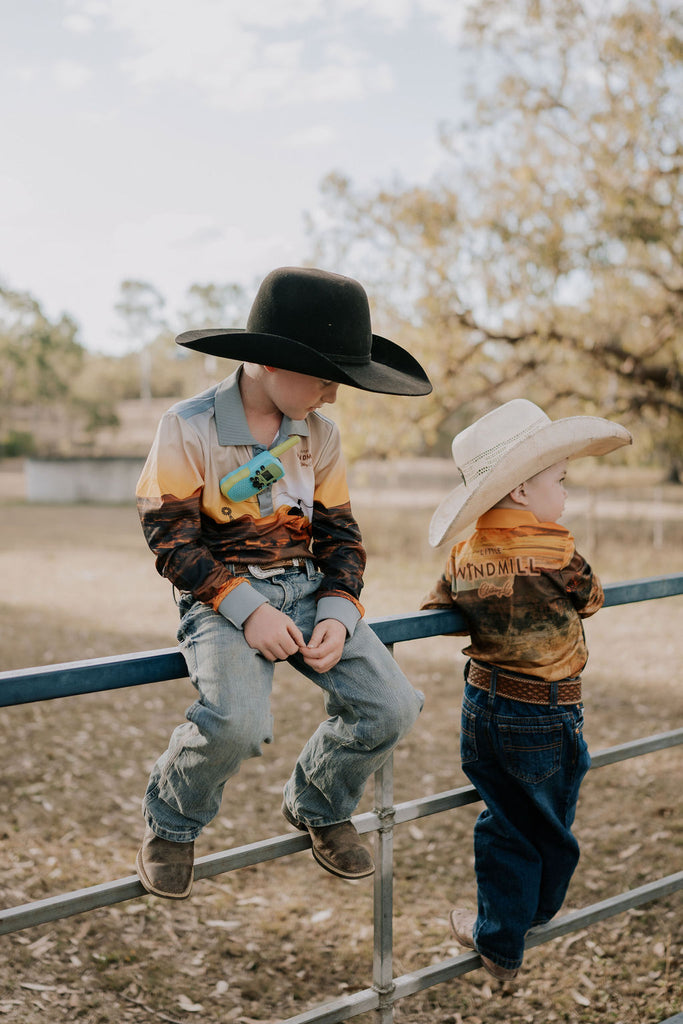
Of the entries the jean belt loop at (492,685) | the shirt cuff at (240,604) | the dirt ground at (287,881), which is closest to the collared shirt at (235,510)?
the shirt cuff at (240,604)

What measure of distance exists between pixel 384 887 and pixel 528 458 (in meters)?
0.86

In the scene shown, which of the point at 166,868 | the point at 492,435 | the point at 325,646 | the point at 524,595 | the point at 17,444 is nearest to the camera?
the point at 166,868

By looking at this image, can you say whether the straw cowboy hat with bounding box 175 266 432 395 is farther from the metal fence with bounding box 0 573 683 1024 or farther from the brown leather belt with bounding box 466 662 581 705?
the brown leather belt with bounding box 466 662 581 705

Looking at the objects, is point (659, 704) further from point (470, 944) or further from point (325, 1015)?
point (325, 1015)

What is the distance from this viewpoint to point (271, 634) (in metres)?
1.62

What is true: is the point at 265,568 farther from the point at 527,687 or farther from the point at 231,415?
the point at 527,687

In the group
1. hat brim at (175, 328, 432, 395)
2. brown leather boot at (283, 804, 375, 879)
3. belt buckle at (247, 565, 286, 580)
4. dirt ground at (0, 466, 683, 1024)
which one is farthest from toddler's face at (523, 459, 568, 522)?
dirt ground at (0, 466, 683, 1024)

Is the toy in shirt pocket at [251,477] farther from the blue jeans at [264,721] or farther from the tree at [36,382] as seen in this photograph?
the tree at [36,382]

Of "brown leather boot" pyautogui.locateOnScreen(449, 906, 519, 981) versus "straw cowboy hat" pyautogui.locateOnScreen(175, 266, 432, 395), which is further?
"brown leather boot" pyautogui.locateOnScreen(449, 906, 519, 981)

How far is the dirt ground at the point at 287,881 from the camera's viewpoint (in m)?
3.04

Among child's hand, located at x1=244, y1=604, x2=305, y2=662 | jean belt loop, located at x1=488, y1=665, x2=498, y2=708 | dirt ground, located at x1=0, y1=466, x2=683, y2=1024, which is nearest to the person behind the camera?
child's hand, located at x1=244, y1=604, x2=305, y2=662

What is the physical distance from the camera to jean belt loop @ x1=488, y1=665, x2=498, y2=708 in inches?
72.6

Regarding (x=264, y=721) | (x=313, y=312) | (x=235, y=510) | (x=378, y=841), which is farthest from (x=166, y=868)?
(x=313, y=312)

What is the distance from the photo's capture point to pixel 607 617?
33.9 ft
